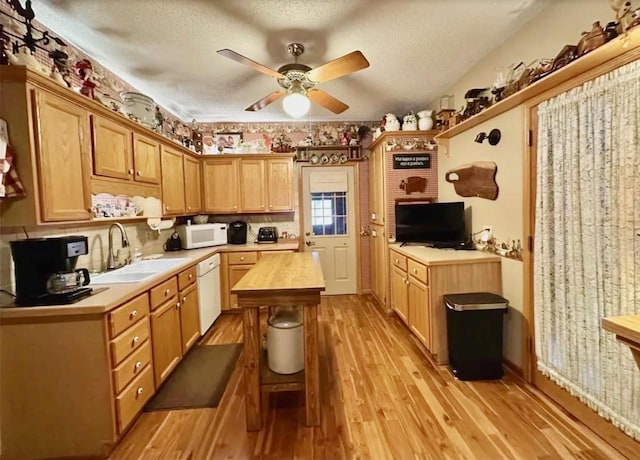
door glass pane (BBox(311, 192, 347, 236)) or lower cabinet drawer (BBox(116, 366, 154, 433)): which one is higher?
door glass pane (BBox(311, 192, 347, 236))

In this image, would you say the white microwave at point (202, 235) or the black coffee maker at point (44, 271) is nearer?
the black coffee maker at point (44, 271)

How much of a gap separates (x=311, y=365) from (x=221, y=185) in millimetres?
3206

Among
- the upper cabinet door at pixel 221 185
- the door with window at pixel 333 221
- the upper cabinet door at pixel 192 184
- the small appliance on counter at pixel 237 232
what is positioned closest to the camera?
the upper cabinet door at pixel 192 184

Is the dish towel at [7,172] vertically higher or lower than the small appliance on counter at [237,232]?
higher

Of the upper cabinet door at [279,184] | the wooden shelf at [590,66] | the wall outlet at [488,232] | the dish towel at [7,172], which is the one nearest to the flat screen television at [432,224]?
the wall outlet at [488,232]

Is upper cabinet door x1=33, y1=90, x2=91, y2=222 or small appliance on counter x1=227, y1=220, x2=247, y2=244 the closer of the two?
upper cabinet door x1=33, y1=90, x2=91, y2=222

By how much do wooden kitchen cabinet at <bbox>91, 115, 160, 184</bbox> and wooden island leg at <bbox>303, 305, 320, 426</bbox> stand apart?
5.96 ft

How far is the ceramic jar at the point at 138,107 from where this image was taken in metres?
2.93

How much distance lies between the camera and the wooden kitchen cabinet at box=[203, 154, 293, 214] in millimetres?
4488

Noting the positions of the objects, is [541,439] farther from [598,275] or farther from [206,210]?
[206,210]

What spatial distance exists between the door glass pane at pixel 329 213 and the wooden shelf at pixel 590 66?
290 centimetres

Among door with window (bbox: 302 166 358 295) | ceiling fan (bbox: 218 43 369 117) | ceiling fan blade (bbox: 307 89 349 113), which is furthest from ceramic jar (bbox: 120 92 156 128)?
door with window (bbox: 302 166 358 295)

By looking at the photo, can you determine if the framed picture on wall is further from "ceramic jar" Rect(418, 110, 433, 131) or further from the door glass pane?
"ceramic jar" Rect(418, 110, 433, 131)

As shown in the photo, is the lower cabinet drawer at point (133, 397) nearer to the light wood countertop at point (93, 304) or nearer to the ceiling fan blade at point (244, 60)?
the light wood countertop at point (93, 304)
